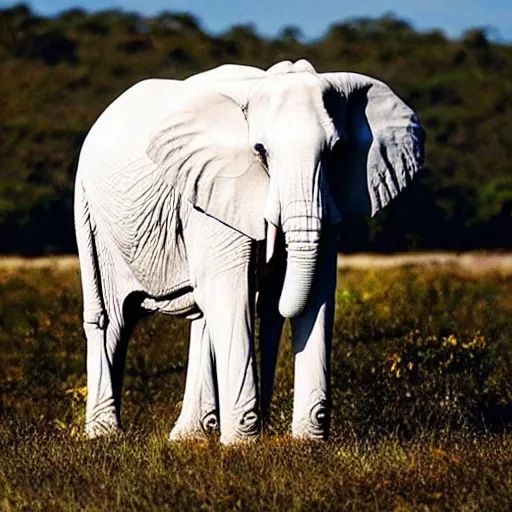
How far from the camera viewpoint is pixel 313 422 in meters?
9.66

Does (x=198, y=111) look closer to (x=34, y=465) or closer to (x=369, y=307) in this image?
(x=34, y=465)

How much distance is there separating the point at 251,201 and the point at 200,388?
185 centimetres

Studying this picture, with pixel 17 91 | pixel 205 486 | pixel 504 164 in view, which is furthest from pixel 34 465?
pixel 17 91

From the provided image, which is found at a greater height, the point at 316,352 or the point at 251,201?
the point at 251,201

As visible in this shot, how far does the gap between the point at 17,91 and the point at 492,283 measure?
24.8m

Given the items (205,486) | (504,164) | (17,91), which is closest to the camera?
(205,486)

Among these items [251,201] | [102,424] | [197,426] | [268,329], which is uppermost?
[251,201]

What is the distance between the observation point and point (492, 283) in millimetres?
22125

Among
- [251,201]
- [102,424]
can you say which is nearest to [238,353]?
[251,201]

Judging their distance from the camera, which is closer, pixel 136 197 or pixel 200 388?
pixel 136 197

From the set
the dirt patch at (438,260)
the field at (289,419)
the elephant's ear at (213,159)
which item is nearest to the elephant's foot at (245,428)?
the field at (289,419)

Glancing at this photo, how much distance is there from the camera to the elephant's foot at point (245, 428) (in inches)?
381

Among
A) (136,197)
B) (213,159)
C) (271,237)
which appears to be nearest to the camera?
(271,237)

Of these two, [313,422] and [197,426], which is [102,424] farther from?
[313,422]
